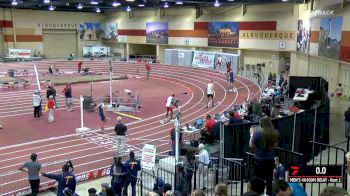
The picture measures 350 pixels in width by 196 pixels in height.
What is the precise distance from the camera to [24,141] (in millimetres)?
19609

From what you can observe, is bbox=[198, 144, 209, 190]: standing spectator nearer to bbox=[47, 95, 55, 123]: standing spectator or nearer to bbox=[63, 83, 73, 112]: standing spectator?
bbox=[47, 95, 55, 123]: standing spectator

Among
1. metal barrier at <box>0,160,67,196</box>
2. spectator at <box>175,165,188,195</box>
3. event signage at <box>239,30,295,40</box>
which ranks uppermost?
event signage at <box>239,30,295,40</box>

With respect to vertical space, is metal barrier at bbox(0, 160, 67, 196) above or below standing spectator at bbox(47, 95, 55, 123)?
below

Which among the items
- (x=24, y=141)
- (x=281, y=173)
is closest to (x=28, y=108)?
(x=24, y=141)

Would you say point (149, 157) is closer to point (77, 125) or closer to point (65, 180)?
point (65, 180)

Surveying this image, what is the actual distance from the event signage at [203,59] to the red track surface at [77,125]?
26.3 ft

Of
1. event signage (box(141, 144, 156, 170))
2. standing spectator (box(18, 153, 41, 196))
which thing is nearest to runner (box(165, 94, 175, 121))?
event signage (box(141, 144, 156, 170))

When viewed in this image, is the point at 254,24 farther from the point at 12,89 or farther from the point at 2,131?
the point at 2,131

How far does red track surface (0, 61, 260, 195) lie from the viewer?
1667 centimetres

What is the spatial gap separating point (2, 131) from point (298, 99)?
52.3 feet

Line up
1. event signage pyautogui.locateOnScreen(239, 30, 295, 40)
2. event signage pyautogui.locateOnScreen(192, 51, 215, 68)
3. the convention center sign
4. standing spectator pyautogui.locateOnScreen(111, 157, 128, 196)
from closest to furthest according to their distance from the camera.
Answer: standing spectator pyautogui.locateOnScreen(111, 157, 128, 196) < event signage pyautogui.locateOnScreen(239, 30, 295, 40) < event signage pyautogui.locateOnScreen(192, 51, 215, 68) < the convention center sign

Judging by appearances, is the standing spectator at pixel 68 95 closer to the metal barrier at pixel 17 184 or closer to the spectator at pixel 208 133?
the metal barrier at pixel 17 184

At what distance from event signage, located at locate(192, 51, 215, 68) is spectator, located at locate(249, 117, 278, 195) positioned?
39.8 m

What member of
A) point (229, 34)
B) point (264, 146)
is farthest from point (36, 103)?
point (229, 34)
